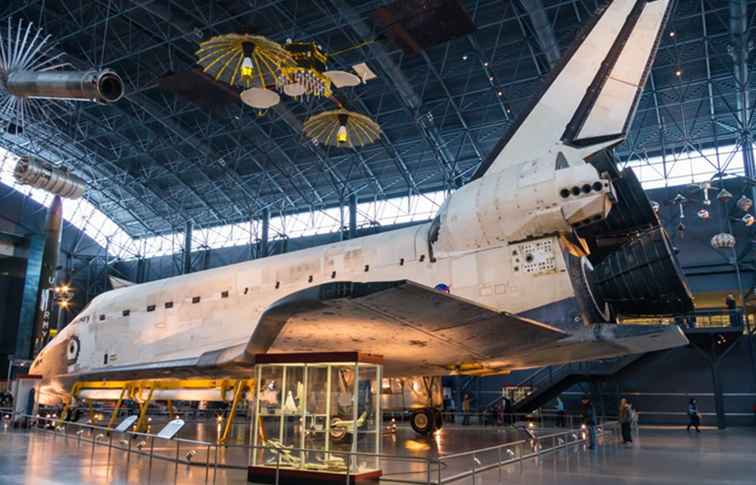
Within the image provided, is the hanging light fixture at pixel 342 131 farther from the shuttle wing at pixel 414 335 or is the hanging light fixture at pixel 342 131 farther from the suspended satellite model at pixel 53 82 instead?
the shuttle wing at pixel 414 335

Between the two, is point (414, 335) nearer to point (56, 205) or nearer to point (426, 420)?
point (426, 420)

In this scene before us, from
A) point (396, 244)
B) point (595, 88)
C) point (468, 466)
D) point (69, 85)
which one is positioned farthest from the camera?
point (69, 85)

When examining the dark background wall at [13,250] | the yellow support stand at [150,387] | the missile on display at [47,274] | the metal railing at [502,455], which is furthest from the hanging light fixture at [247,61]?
the dark background wall at [13,250]

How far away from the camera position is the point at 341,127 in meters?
12.5

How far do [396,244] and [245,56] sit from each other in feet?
15.2

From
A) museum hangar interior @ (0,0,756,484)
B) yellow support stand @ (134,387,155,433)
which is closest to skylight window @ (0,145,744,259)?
museum hangar interior @ (0,0,756,484)

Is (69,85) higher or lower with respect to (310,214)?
lower

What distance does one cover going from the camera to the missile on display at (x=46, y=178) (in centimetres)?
2022

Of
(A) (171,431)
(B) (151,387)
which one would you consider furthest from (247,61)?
(A) (171,431)

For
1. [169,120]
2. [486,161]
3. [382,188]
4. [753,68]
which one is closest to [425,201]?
[382,188]

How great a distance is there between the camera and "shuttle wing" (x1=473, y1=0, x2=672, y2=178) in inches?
283

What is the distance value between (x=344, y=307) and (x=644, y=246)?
442 cm

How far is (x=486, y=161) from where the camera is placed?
7691 millimetres

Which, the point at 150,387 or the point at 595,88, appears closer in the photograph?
the point at 595,88
